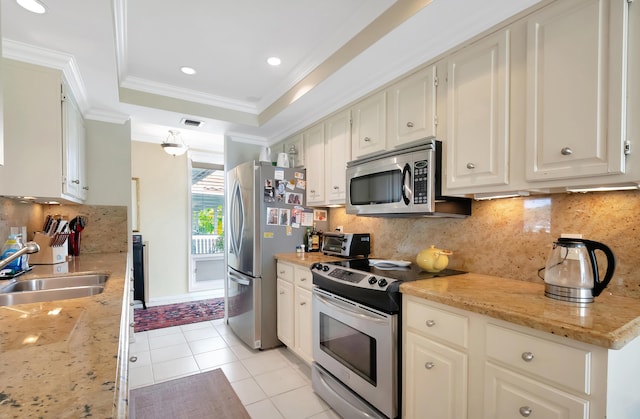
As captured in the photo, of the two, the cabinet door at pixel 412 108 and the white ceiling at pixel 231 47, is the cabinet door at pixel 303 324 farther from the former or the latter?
the white ceiling at pixel 231 47

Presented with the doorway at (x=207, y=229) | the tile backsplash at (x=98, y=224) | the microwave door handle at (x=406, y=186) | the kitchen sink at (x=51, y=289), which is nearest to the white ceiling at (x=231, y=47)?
the microwave door handle at (x=406, y=186)

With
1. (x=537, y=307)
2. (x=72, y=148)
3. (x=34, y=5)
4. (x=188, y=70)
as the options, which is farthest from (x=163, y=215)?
(x=537, y=307)

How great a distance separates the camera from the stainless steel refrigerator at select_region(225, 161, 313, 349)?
117 inches

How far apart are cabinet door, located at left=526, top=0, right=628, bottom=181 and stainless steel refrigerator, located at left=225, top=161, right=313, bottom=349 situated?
2.15 m

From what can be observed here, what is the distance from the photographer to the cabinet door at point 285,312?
9.15ft

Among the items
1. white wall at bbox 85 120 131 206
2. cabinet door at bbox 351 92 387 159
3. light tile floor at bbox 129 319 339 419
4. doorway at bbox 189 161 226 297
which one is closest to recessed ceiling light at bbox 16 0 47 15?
white wall at bbox 85 120 131 206

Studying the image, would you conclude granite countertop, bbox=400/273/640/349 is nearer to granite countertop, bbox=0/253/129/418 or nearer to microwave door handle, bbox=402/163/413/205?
microwave door handle, bbox=402/163/413/205

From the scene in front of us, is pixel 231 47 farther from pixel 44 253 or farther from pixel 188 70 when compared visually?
pixel 44 253

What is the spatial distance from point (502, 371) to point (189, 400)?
6.81 feet

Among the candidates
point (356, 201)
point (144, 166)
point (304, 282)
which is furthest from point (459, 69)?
point (144, 166)

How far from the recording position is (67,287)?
6.20 feet

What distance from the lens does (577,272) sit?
1.25 metres

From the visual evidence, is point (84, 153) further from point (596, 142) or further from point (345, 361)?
point (596, 142)

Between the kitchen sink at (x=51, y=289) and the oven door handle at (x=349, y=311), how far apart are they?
1384 mm
